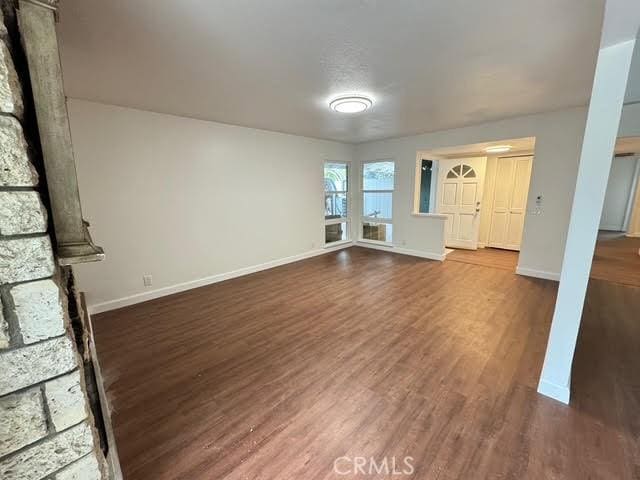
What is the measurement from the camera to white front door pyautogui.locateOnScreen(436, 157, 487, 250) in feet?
19.0

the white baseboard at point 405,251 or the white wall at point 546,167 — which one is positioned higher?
the white wall at point 546,167

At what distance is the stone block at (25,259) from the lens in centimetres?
63

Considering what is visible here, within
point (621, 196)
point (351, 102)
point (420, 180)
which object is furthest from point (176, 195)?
point (621, 196)

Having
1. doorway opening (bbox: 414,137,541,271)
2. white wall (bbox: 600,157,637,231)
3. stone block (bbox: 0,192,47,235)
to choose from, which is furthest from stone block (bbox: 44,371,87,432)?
doorway opening (bbox: 414,137,541,271)

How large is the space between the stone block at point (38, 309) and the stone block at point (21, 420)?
149 millimetres

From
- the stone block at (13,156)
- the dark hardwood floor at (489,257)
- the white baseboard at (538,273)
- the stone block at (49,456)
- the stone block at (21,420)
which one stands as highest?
the stone block at (13,156)

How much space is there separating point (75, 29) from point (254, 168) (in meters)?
2.82

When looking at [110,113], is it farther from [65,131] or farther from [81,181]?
[65,131]

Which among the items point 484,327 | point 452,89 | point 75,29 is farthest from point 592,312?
point 75,29

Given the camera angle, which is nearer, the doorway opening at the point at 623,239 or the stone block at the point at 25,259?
the stone block at the point at 25,259

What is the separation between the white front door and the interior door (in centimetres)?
49

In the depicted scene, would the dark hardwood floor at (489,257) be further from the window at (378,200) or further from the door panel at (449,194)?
Result: the window at (378,200)

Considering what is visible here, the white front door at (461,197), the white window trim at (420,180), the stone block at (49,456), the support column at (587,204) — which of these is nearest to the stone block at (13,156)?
the stone block at (49,456)

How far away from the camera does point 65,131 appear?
0.77 m
